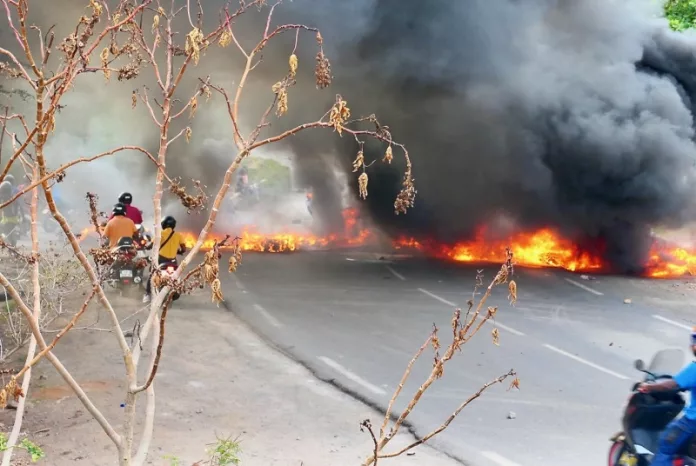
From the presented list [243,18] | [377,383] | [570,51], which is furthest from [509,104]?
[377,383]

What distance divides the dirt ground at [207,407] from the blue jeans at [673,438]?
5.04ft

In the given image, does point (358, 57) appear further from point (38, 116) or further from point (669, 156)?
point (38, 116)

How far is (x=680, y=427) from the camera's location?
401 cm

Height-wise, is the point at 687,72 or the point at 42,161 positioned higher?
the point at 687,72

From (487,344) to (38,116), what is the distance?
6.82 metres

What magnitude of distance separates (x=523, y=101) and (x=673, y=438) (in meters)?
12.7

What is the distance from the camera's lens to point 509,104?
52.1 feet

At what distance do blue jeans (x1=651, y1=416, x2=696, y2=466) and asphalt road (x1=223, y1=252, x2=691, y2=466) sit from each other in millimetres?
975

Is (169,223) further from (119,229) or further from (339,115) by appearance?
(339,115)

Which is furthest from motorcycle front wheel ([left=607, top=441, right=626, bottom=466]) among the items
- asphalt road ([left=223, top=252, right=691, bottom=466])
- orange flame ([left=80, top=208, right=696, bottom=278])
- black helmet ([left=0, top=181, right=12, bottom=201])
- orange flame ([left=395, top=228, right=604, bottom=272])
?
black helmet ([left=0, top=181, right=12, bottom=201])

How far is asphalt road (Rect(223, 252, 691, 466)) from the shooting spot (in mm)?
5594

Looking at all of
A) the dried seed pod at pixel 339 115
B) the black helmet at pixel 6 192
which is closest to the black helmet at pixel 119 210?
the black helmet at pixel 6 192

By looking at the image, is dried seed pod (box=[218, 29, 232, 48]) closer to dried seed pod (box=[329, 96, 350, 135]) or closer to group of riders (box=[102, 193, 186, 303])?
dried seed pod (box=[329, 96, 350, 135])

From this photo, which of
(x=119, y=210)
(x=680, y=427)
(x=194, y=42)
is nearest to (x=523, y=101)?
(x=119, y=210)
